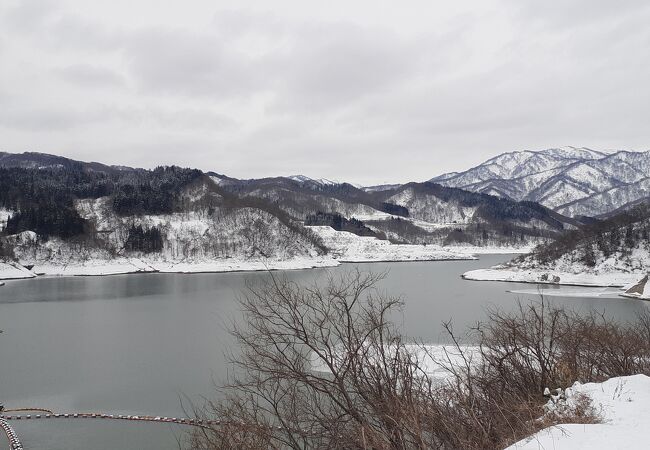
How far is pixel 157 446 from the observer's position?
10414 mm

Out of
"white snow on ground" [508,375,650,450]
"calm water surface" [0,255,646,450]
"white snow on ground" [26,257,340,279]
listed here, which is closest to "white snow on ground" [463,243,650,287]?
"calm water surface" [0,255,646,450]

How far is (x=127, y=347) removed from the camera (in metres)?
20.0

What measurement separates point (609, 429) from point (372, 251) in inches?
3641

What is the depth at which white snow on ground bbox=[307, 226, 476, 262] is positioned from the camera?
299ft

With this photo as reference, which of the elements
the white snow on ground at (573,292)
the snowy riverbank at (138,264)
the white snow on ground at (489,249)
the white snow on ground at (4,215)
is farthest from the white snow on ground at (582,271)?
the white snow on ground at (4,215)

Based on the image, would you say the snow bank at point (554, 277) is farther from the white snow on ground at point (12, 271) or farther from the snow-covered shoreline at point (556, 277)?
the white snow on ground at point (12, 271)

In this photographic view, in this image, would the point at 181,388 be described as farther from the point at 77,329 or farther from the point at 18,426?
the point at 77,329

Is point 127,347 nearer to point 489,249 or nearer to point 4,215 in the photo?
point 4,215

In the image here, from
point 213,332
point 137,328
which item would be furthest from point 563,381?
point 137,328

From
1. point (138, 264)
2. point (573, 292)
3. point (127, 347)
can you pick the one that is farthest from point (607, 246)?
point (138, 264)

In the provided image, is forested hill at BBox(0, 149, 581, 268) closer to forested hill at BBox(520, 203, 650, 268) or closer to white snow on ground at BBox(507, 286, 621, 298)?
forested hill at BBox(520, 203, 650, 268)

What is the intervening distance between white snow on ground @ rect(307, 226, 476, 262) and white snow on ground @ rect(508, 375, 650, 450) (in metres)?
83.1

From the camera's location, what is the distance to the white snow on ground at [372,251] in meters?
91.2

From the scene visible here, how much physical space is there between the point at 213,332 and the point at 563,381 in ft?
58.0
